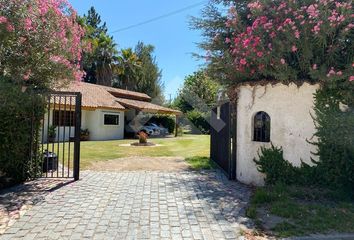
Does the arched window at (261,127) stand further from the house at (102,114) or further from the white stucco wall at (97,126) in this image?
the white stucco wall at (97,126)

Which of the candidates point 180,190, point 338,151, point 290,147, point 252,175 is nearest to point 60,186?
point 180,190

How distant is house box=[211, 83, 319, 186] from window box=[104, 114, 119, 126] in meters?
18.4

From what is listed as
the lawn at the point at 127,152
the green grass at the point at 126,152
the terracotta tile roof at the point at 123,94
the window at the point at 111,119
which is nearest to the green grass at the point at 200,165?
the green grass at the point at 126,152

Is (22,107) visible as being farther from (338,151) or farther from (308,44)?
(338,151)

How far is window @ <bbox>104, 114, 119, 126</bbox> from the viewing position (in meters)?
26.9

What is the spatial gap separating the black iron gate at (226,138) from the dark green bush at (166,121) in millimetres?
22331

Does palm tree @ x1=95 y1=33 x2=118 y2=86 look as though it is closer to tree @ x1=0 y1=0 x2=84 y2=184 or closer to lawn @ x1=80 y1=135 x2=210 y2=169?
lawn @ x1=80 y1=135 x2=210 y2=169

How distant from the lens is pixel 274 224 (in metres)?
5.60

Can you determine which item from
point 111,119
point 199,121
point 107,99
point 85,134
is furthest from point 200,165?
point 199,121

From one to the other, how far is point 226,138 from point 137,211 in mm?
4889

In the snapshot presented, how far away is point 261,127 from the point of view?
8805 millimetres

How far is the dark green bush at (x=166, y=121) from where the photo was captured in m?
35.3

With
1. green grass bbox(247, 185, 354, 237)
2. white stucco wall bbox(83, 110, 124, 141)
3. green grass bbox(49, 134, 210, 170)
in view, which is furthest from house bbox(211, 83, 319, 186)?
white stucco wall bbox(83, 110, 124, 141)

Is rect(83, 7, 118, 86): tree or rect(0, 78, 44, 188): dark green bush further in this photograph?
rect(83, 7, 118, 86): tree
